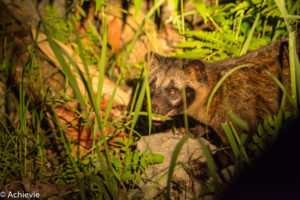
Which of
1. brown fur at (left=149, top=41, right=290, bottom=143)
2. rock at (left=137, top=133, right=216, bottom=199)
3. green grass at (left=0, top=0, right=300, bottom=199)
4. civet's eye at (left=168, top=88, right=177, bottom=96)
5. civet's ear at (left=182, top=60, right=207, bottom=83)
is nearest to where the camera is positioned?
green grass at (left=0, top=0, right=300, bottom=199)

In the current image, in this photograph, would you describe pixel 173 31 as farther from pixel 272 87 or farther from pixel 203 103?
pixel 272 87

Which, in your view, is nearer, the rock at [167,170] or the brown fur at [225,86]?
the rock at [167,170]

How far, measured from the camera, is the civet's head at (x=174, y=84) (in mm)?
3878

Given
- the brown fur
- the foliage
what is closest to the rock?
the brown fur

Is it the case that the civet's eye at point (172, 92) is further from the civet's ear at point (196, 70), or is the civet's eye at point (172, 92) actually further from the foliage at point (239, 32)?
the foliage at point (239, 32)

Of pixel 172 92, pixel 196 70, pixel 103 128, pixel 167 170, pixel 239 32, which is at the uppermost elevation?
pixel 239 32

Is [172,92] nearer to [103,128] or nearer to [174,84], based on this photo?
[174,84]

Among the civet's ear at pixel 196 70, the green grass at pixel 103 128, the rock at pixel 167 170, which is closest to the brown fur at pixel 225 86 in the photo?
the civet's ear at pixel 196 70

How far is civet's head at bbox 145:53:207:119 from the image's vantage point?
388 centimetres

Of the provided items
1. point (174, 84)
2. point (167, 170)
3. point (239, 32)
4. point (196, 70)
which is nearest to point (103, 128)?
point (167, 170)

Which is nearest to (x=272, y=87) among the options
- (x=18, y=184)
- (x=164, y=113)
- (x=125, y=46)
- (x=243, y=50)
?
(x=243, y=50)

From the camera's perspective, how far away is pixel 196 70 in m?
3.85

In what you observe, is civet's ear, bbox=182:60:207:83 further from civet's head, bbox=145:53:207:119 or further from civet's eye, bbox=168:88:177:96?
civet's eye, bbox=168:88:177:96

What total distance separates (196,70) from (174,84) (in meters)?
0.49
